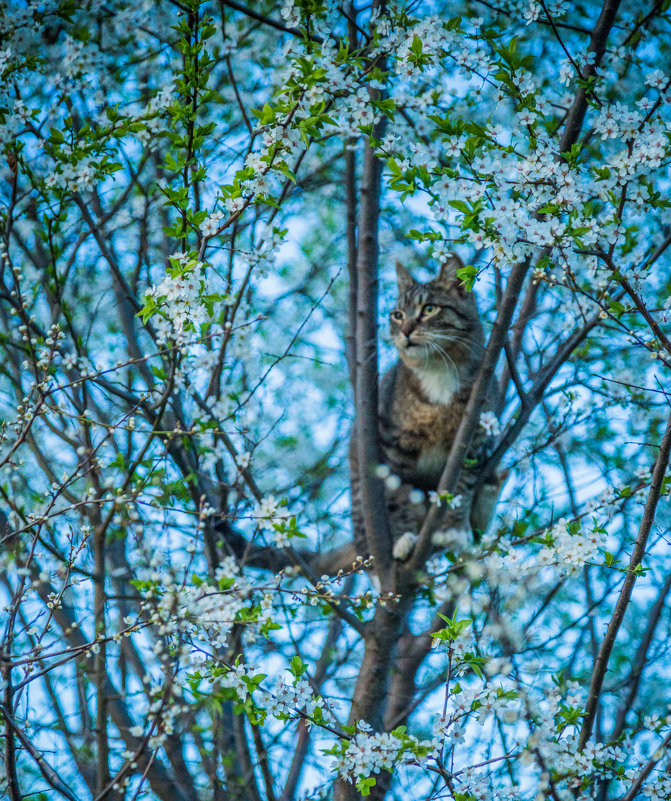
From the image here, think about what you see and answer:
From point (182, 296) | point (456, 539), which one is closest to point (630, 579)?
point (182, 296)

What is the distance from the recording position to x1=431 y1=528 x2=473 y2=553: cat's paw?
488 cm

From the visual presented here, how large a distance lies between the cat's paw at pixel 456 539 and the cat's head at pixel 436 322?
132cm

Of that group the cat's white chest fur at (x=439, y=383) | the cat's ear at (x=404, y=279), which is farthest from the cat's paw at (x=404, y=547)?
the cat's ear at (x=404, y=279)

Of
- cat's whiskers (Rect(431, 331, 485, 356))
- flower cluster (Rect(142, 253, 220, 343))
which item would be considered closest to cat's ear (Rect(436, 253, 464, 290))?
cat's whiskers (Rect(431, 331, 485, 356))

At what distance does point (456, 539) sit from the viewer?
198 inches

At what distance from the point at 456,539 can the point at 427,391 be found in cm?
137

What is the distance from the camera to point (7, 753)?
265 centimetres

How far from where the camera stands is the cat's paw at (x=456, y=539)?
192 inches

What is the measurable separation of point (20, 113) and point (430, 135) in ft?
8.20

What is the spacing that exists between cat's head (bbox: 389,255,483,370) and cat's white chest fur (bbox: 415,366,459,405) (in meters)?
0.05

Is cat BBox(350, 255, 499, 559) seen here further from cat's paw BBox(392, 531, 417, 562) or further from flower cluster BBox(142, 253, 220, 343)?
flower cluster BBox(142, 253, 220, 343)

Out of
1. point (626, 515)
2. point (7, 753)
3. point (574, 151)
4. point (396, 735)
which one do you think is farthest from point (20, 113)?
point (626, 515)

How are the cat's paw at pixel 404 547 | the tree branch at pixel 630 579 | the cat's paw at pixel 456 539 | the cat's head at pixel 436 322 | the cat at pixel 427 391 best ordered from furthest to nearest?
1. the cat's head at pixel 436 322
2. the cat at pixel 427 391
3. the cat's paw at pixel 456 539
4. the cat's paw at pixel 404 547
5. the tree branch at pixel 630 579

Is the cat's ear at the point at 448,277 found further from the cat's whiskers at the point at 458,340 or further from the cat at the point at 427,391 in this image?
the cat's whiskers at the point at 458,340
